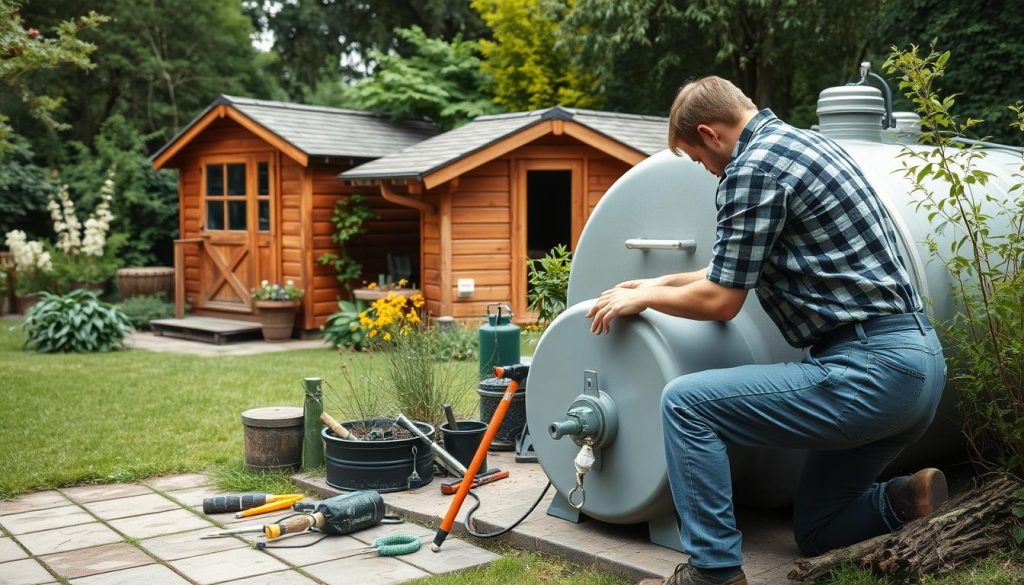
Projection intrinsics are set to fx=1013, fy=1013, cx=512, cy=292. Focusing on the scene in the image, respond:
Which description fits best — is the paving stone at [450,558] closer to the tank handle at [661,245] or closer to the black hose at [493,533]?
the black hose at [493,533]

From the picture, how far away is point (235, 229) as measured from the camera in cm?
1365

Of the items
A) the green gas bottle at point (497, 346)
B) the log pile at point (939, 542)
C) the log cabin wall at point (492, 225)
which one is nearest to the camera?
the log pile at point (939, 542)

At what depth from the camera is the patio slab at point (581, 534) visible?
12.2ft

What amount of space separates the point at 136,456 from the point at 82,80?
20162mm

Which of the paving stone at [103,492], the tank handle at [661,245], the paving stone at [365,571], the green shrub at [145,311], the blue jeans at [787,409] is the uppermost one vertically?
the tank handle at [661,245]

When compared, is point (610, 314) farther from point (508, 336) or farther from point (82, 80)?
point (82, 80)

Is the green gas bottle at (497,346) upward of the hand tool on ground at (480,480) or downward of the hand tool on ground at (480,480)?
upward

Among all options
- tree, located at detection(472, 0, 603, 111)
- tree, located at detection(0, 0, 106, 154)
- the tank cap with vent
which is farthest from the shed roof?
the tank cap with vent

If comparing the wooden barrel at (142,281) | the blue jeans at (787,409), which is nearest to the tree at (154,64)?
the wooden barrel at (142,281)

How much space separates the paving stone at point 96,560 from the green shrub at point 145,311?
33.4ft

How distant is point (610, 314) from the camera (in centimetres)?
358

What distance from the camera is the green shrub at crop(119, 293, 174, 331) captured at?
14070mm

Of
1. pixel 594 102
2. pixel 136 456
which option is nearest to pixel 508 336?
pixel 136 456

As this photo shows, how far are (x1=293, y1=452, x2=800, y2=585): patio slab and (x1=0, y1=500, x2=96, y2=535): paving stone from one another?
1134 mm
